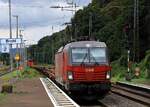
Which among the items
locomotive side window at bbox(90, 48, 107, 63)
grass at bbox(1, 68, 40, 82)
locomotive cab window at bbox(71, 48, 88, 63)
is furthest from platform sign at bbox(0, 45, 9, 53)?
locomotive side window at bbox(90, 48, 107, 63)

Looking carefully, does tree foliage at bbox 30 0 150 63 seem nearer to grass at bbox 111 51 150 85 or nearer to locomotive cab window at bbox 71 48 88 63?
grass at bbox 111 51 150 85

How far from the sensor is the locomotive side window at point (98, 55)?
1132 inches

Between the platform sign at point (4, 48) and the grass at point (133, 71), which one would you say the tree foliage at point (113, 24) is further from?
the platform sign at point (4, 48)

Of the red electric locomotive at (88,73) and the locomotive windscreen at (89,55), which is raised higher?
the locomotive windscreen at (89,55)

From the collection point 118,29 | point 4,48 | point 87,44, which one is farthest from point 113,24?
point 87,44

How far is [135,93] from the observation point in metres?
35.8

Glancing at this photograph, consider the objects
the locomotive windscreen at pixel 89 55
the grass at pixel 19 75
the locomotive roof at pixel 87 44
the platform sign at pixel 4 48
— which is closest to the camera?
the locomotive windscreen at pixel 89 55

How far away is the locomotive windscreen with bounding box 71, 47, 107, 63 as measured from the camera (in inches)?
1132

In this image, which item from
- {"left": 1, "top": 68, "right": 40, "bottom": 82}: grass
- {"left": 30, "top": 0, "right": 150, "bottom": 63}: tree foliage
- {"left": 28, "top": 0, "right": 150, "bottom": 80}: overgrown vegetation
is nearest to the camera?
{"left": 28, "top": 0, "right": 150, "bottom": 80}: overgrown vegetation

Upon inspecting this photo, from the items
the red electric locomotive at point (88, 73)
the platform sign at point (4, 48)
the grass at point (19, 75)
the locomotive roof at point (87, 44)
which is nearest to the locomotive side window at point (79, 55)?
the red electric locomotive at point (88, 73)

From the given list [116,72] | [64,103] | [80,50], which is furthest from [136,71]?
[64,103]

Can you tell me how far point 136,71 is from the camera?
183ft

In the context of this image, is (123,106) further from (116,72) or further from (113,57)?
(113,57)

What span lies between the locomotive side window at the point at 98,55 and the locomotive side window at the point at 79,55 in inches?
11.8
